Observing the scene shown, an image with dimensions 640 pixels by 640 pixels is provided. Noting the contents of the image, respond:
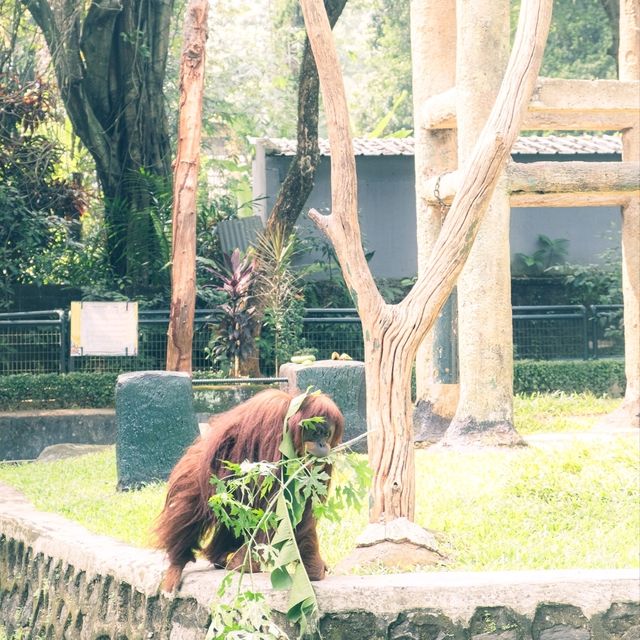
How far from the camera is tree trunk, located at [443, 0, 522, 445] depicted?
9391 millimetres

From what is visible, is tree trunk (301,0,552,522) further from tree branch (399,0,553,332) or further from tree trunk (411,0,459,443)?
tree trunk (411,0,459,443)

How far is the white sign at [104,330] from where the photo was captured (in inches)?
481

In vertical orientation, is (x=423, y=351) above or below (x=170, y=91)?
below

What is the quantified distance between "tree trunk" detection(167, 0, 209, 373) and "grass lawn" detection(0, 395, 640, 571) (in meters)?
2.57

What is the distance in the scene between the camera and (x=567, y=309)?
50.0 feet

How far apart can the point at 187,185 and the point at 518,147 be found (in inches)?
312

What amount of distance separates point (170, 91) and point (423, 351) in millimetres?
11607

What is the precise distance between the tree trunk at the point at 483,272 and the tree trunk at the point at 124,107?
6370 mm

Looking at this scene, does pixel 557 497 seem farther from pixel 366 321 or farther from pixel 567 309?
pixel 567 309

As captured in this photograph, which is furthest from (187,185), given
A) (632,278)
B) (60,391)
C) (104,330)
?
(632,278)

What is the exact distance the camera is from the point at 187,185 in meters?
11.4

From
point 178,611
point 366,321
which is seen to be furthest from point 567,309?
point 178,611

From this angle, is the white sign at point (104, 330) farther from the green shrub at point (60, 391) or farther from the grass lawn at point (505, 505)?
the grass lawn at point (505, 505)

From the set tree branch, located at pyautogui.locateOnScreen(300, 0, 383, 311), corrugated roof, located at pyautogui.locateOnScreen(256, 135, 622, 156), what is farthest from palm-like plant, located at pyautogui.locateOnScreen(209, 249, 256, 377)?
tree branch, located at pyautogui.locateOnScreen(300, 0, 383, 311)
